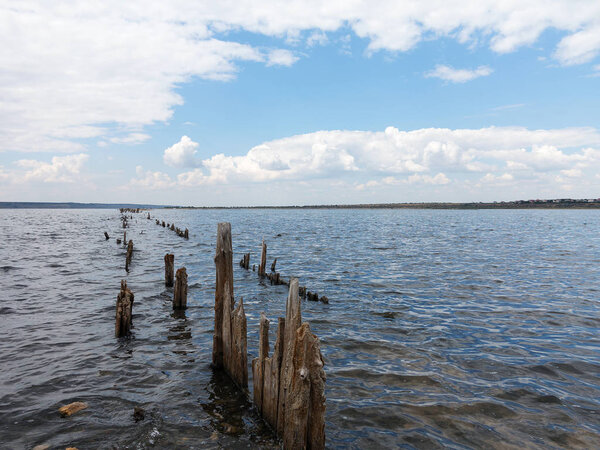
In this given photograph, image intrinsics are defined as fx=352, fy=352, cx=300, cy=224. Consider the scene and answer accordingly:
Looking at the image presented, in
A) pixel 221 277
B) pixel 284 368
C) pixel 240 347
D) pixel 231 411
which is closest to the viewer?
pixel 284 368

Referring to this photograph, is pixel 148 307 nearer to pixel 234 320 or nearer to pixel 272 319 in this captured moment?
pixel 272 319

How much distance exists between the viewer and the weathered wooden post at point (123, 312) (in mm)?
10508

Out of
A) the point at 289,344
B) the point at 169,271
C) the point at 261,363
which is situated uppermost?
the point at 289,344

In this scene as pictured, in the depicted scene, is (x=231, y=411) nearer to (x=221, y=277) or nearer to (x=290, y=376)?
(x=290, y=376)

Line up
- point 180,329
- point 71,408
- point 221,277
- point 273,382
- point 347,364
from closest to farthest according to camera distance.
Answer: point 273,382 → point 71,408 → point 221,277 → point 347,364 → point 180,329

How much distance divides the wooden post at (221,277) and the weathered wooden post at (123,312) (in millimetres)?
3736

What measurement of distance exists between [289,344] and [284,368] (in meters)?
0.48

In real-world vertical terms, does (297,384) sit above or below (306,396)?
above

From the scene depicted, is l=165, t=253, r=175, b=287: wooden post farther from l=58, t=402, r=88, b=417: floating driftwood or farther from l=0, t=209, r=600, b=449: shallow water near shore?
l=58, t=402, r=88, b=417: floating driftwood

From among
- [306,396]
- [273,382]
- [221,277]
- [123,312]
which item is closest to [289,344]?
[306,396]

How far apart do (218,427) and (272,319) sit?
23.2ft

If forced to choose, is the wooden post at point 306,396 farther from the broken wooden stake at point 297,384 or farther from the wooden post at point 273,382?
the wooden post at point 273,382

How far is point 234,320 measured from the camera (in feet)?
25.3

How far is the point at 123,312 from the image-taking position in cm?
1057
